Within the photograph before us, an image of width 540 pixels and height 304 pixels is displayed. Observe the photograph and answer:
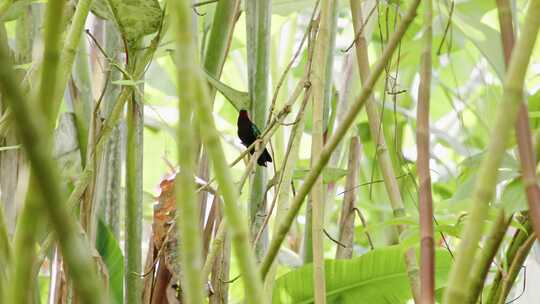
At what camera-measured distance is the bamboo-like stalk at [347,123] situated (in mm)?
249

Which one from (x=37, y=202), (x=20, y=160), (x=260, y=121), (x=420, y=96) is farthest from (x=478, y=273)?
(x=20, y=160)

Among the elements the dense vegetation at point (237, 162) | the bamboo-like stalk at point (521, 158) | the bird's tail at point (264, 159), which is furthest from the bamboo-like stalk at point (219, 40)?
the bamboo-like stalk at point (521, 158)

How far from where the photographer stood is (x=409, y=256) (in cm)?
41

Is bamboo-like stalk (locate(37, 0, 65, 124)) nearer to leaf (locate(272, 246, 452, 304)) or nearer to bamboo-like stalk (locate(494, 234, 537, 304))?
bamboo-like stalk (locate(494, 234, 537, 304))

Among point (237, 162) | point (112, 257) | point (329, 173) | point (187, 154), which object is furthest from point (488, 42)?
point (187, 154)

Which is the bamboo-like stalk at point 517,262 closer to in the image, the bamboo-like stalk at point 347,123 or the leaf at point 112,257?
the bamboo-like stalk at point 347,123

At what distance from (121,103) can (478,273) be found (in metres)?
0.24

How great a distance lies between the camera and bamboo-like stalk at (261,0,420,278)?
0.25m

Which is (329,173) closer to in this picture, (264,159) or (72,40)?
(264,159)

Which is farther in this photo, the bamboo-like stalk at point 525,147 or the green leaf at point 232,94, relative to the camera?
the green leaf at point 232,94

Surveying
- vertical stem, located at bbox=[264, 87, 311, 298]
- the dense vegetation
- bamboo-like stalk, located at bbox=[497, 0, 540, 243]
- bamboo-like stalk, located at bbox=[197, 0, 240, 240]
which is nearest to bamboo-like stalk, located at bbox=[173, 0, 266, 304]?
the dense vegetation

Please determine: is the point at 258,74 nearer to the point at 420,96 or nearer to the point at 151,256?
the point at 151,256

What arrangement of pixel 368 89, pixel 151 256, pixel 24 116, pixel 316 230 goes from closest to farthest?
pixel 24 116 < pixel 368 89 < pixel 316 230 < pixel 151 256

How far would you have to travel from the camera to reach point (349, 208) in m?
0.68
